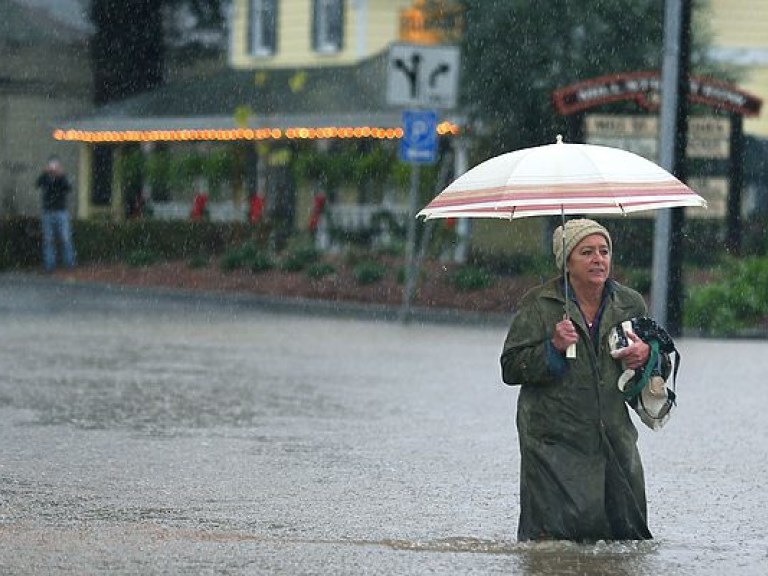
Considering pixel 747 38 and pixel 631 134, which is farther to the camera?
pixel 747 38

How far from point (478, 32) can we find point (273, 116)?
827cm

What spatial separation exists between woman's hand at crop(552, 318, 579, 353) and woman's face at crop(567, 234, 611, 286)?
0.23 meters

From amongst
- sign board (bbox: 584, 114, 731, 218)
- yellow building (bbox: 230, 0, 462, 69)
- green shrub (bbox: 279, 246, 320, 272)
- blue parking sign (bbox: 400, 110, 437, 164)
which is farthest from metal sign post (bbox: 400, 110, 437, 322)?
yellow building (bbox: 230, 0, 462, 69)

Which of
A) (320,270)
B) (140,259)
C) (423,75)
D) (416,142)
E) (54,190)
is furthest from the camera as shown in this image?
(54,190)

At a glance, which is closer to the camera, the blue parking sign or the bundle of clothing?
the bundle of clothing

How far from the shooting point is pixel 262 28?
147 ft

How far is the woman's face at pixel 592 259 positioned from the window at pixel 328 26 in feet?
112

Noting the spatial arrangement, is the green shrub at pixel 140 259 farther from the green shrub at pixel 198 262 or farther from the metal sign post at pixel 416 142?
the metal sign post at pixel 416 142

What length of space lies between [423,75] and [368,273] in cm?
471

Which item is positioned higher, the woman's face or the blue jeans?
the woman's face

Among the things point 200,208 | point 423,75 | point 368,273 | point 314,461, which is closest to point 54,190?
point 200,208

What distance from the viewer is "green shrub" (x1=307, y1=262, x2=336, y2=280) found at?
31.5 meters

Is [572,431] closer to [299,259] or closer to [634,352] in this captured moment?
[634,352]

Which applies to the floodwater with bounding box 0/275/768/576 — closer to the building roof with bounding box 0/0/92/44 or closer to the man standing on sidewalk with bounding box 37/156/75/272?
the man standing on sidewalk with bounding box 37/156/75/272
